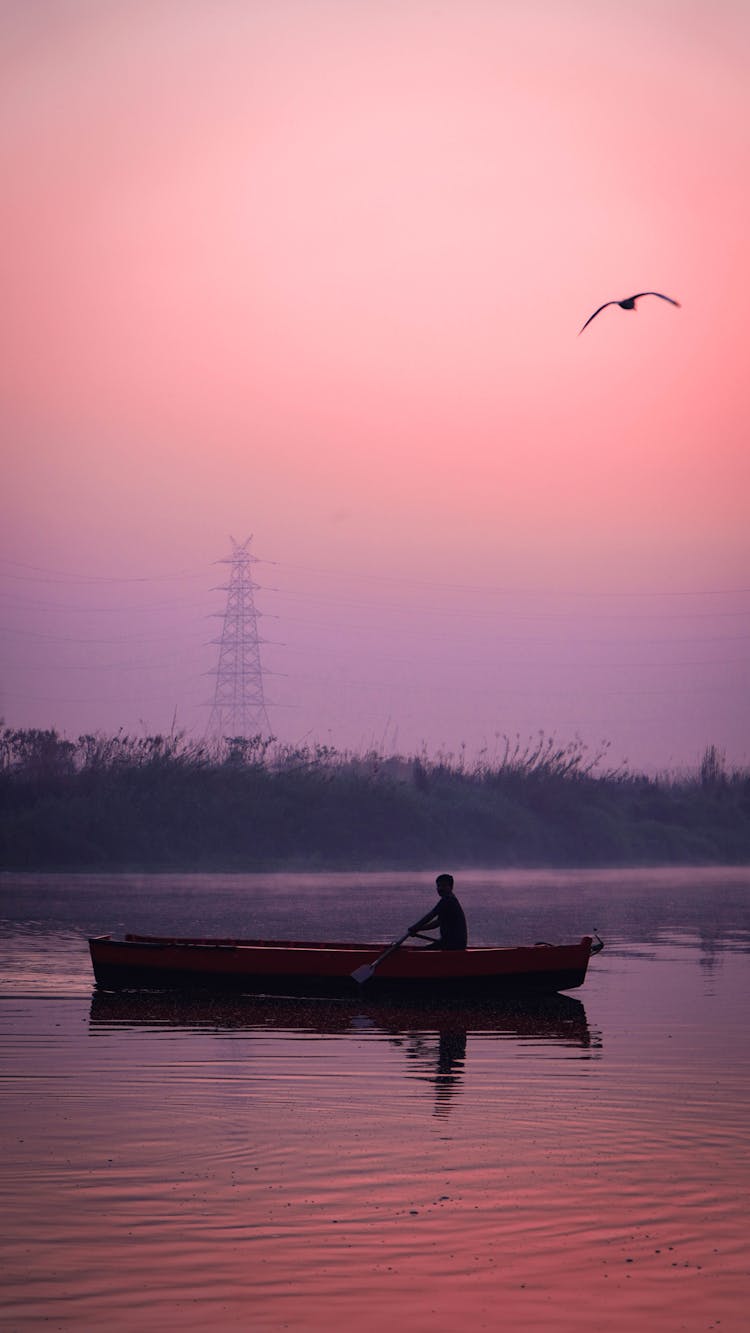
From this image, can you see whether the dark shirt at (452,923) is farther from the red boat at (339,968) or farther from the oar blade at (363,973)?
the oar blade at (363,973)

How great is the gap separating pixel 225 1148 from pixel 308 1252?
2.93 metres

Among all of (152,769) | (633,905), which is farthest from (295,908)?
(152,769)

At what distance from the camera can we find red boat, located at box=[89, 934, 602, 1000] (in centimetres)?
2275

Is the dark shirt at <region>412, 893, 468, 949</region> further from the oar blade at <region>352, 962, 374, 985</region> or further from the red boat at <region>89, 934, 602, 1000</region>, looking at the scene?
the oar blade at <region>352, 962, 374, 985</region>

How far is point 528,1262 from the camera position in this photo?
9539mm

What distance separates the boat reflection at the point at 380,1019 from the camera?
64.3 feet

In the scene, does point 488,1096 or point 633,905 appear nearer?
point 488,1096

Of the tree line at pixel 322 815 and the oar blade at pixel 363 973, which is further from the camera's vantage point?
the tree line at pixel 322 815

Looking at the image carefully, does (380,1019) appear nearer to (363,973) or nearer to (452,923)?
(363,973)

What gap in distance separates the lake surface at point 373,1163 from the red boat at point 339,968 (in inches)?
12.6

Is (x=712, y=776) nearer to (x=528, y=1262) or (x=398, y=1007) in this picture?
(x=398, y=1007)

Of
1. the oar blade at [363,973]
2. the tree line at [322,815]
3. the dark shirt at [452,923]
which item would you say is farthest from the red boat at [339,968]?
the tree line at [322,815]

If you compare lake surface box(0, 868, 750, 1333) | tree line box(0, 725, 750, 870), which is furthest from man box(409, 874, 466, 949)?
tree line box(0, 725, 750, 870)

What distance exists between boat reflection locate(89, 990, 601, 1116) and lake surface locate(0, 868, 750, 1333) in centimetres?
9
